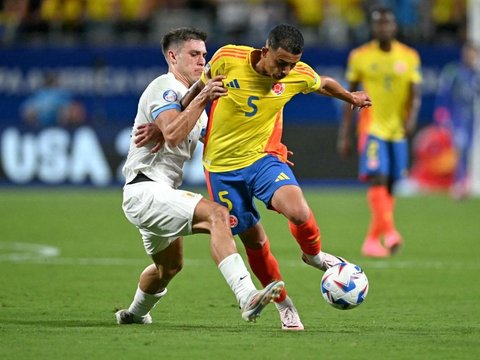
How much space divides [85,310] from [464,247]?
20.7 feet

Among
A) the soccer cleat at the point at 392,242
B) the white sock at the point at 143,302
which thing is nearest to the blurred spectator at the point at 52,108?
the soccer cleat at the point at 392,242

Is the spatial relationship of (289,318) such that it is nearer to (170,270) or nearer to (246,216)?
(246,216)

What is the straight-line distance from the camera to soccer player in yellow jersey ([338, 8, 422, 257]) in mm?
13055

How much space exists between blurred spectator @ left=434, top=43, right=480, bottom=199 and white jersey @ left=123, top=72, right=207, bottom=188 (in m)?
13.4

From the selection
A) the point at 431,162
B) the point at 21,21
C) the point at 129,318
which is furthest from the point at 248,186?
the point at 21,21

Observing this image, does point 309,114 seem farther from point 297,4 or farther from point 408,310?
point 408,310

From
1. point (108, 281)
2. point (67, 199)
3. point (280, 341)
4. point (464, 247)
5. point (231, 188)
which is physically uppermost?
point (231, 188)

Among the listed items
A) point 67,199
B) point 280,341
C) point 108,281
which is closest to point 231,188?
point 280,341

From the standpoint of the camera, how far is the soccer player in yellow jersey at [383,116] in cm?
1305

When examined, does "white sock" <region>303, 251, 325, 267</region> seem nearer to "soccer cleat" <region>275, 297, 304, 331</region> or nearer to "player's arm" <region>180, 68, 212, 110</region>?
"soccer cleat" <region>275, 297, 304, 331</region>

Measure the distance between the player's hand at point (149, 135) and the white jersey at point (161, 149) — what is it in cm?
7

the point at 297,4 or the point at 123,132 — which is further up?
the point at 297,4

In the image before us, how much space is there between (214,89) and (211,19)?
17.6m

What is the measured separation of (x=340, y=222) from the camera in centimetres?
1700
